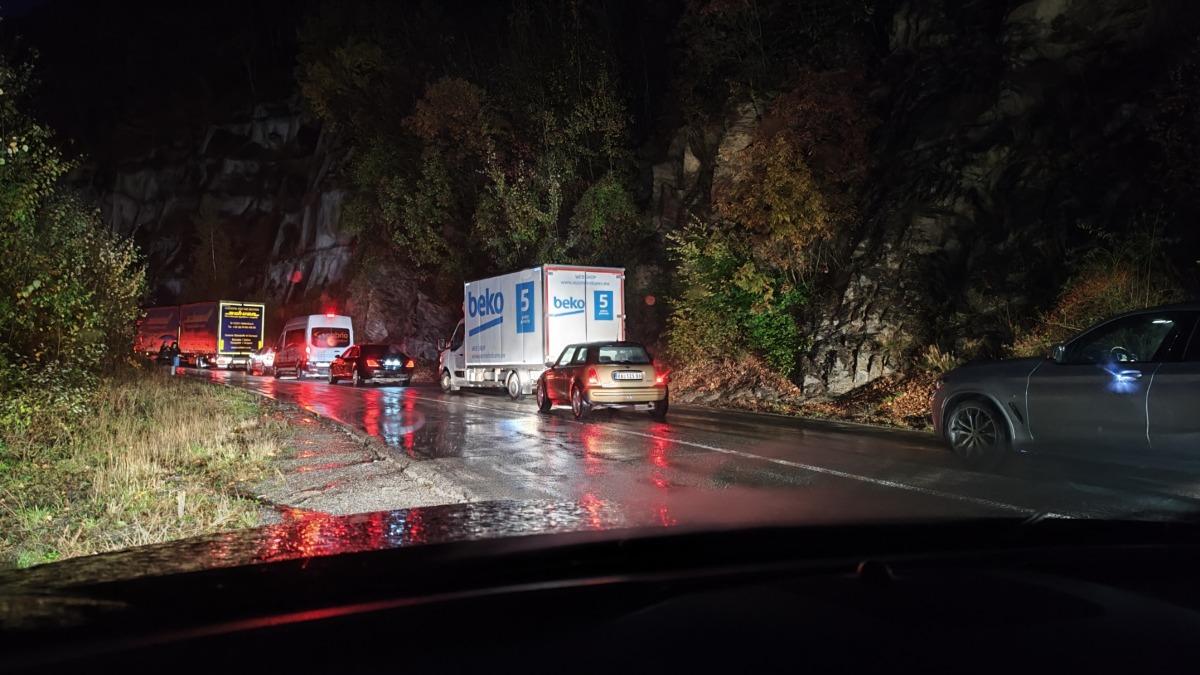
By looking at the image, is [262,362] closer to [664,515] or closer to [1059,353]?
[664,515]

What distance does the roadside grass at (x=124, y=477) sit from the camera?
6.03m

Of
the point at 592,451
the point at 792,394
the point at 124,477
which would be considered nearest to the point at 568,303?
the point at 792,394

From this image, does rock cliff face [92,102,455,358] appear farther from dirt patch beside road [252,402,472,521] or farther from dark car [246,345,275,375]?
dirt patch beside road [252,402,472,521]

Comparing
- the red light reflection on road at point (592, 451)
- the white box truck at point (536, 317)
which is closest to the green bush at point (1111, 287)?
the red light reflection on road at point (592, 451)

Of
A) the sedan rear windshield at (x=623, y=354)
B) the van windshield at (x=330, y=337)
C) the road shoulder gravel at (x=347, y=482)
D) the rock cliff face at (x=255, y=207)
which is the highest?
the rock cliff face at (x=255, y=207)

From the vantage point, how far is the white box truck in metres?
21.3

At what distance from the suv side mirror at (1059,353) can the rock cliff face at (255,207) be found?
4192cm

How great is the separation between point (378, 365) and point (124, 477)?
74.0 ft

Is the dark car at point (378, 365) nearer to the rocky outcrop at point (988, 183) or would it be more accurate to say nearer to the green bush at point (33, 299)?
the rocky outcrop at point (988, 183)

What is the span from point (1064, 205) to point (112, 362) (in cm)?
2052

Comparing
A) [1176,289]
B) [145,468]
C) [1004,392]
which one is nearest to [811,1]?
[1176,289]

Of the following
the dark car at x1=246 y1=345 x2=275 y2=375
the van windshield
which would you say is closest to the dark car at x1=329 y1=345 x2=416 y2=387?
the van windshield

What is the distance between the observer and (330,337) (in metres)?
37.0

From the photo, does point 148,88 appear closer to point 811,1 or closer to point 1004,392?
point 811,1
